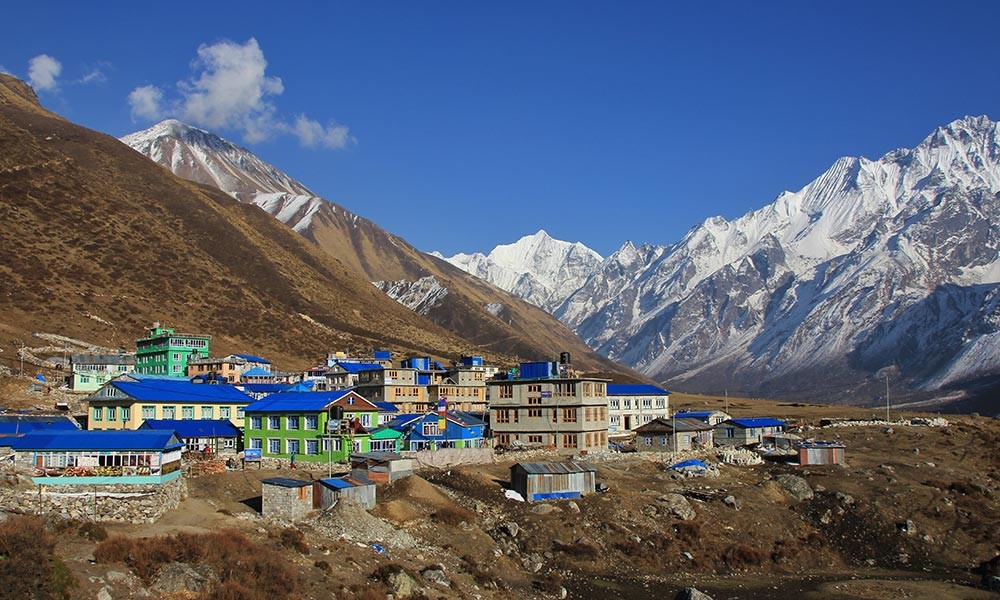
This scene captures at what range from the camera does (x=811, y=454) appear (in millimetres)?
86750

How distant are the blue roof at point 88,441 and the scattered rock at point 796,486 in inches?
1901

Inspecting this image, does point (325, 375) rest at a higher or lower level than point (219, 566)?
higher

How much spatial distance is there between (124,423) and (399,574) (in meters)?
36.4

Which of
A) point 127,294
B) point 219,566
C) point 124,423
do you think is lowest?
point 219,566

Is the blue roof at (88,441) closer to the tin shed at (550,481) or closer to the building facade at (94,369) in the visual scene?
the tin shed at (550,481)

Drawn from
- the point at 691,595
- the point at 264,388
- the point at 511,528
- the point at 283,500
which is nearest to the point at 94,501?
the point at 283,500

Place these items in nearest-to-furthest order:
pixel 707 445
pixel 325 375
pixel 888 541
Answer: pixel 888 541, pixel 707 445, pixel 325 375

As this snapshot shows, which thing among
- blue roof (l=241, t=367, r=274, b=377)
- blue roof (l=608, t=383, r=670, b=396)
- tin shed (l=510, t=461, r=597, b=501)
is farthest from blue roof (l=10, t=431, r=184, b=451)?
blue roof (l=608, t=383, r=670, b=396)

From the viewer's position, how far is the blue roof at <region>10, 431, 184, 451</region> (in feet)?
153

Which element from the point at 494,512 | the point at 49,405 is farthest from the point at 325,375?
the point at 494,512

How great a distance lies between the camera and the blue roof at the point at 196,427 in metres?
65.7

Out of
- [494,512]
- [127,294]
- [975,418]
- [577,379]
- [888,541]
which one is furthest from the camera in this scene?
[127,294]

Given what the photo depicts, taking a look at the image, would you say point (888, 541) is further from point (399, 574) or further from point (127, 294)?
point (127, 294)

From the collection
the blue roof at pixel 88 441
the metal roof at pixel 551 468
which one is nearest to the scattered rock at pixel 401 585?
the blue roof at pixel 88 441
